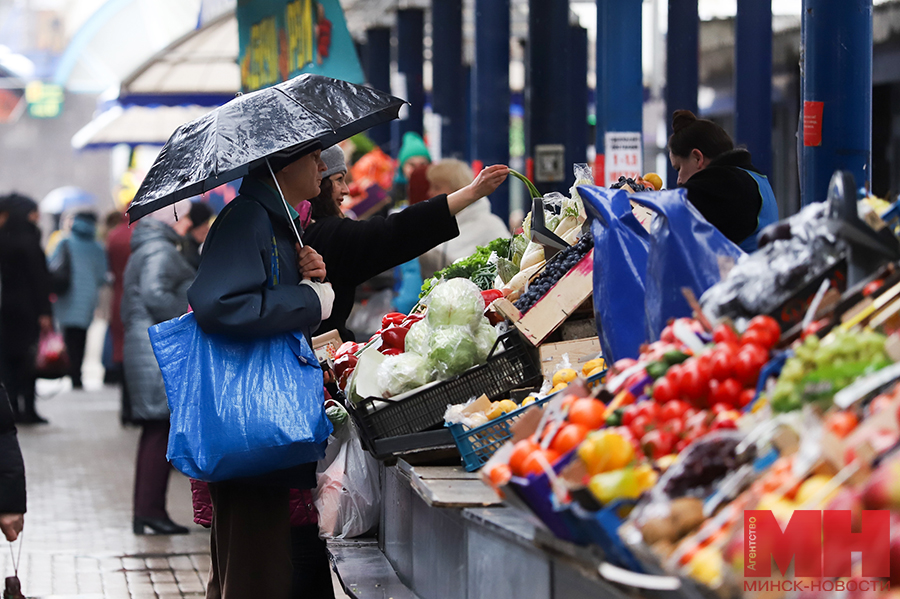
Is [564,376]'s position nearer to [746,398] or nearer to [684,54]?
[746,398]

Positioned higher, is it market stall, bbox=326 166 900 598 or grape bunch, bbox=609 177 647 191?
grape bunch, bbox=609 177 647 191

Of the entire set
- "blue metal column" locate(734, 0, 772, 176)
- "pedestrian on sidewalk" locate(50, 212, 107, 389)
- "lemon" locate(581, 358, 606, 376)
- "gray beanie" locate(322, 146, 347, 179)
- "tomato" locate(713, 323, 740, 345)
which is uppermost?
"blue metal column" locate(734, 0, 772, 176)

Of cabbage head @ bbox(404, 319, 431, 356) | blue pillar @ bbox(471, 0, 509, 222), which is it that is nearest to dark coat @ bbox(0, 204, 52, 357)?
blue pillar @ bbox(471, 0, 509, 222)

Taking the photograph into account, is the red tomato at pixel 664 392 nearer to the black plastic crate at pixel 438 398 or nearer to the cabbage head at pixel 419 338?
the black plastic crate at pixel 438 398

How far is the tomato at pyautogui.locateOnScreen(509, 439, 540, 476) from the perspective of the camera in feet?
9.02

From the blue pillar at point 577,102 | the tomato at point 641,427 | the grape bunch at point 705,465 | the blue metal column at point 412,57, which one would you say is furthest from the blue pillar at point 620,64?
the blue metal column at point 412,57

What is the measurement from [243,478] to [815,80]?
3005 millimetres

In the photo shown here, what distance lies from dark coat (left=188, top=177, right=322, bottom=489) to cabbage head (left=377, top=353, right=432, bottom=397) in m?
0.32

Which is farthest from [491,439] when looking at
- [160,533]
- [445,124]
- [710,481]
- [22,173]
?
→ [22,173]

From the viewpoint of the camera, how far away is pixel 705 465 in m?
2.37

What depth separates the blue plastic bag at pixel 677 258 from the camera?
129 inches
